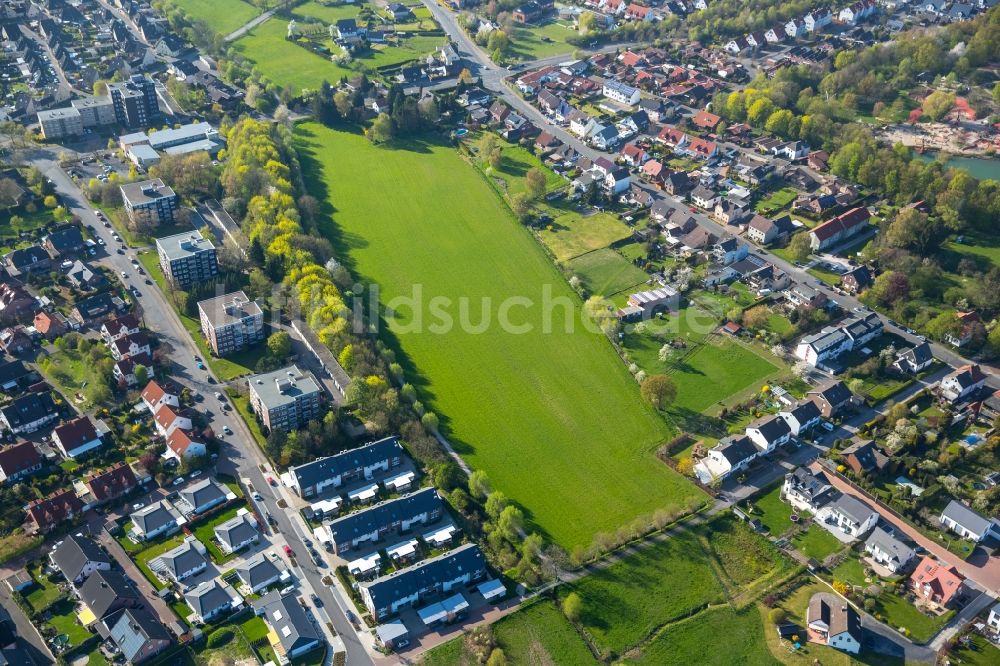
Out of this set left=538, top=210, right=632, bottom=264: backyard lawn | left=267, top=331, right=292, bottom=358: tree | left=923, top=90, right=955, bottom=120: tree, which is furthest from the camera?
left=923, top=90, right=955, bottom=120: tree

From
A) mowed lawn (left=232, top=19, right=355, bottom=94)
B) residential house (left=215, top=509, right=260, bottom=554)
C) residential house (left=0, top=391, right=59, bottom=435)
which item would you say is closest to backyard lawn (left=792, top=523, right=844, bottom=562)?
residential house (left=215, top=509, right=260, bottom=554)

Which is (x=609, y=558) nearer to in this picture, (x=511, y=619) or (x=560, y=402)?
(x=511, y=619)

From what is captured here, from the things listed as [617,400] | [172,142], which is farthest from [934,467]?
[172,142]

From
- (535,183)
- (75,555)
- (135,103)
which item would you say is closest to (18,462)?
(75,555)

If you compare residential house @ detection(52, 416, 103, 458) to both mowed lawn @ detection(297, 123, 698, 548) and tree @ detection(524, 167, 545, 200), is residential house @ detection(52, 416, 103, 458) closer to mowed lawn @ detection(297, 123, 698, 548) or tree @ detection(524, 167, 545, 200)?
mowed lawn @ detection(297, 123, 698, 548)

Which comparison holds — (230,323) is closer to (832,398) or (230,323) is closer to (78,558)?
(78,558)

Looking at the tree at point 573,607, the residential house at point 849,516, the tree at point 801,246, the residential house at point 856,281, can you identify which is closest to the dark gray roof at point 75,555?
the tree at point 573,607
